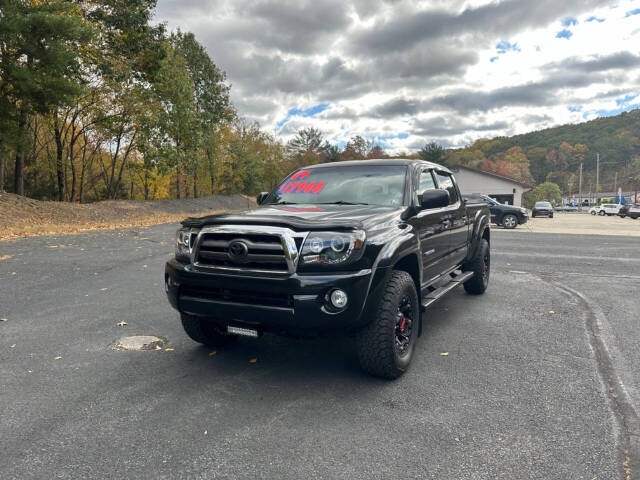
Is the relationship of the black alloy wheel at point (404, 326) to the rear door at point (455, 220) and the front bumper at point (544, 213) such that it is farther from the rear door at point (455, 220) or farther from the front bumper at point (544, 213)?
the front bumper at point (544, 213)

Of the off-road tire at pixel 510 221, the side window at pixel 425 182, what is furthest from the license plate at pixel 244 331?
the off-road tire at pixel 510 221

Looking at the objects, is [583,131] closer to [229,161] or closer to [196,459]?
[229,161]

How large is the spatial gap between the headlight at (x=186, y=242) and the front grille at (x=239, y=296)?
0.95ft

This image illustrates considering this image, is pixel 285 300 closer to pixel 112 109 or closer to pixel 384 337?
pixel 384 337

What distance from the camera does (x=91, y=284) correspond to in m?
7.32

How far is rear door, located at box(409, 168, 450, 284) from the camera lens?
4.28 meters

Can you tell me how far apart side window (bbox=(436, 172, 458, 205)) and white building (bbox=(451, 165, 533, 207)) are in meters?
50.3

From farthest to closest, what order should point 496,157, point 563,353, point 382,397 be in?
point 496,157, point 563,353, point 382,397

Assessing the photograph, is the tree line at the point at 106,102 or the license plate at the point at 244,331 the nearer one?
the license plate at the point at 244,331

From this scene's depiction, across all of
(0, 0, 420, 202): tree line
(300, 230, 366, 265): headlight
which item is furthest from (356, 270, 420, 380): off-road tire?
(0, 0, 420, 202): tree line

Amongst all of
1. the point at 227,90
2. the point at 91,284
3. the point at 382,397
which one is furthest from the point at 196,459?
the point at 227,90

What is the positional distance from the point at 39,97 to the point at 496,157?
123 meters

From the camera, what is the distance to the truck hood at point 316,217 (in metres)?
3.24

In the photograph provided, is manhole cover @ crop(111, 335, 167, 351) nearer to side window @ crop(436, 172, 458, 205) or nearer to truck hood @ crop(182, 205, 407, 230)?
truck hood @ crop(182, 205, 407, 230)
